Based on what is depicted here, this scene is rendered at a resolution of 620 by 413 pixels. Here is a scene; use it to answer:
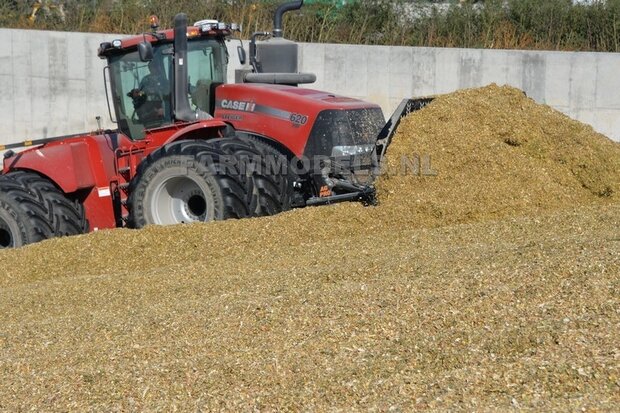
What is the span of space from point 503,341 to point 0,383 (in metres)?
2.78

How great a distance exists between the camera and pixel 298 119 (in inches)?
384

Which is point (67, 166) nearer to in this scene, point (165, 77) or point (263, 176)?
point (165, 77)

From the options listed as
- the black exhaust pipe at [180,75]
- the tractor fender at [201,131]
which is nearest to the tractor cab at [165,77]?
the black exhaust pipe at [180,75]

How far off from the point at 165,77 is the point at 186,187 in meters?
1.35

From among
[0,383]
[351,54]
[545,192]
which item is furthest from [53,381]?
[351,54]

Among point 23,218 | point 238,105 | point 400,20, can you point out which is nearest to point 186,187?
point 238,105

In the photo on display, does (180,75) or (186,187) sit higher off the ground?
(180,75)

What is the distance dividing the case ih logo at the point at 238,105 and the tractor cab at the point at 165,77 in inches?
10.1

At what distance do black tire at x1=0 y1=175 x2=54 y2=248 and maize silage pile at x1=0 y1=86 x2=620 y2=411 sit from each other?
1.00 m

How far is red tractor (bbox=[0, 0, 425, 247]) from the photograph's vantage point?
9.37 metres

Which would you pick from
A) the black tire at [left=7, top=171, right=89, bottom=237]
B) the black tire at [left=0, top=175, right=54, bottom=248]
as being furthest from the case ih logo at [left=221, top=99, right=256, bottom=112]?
the black tire at [left=0, top=175, right=54, bottom=248]

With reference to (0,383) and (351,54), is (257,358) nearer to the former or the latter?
(0,383)

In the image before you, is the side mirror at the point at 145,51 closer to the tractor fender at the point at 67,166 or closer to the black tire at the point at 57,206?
the tractor fender at the point at 67,166

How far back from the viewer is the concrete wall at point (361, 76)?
17.0 metres
